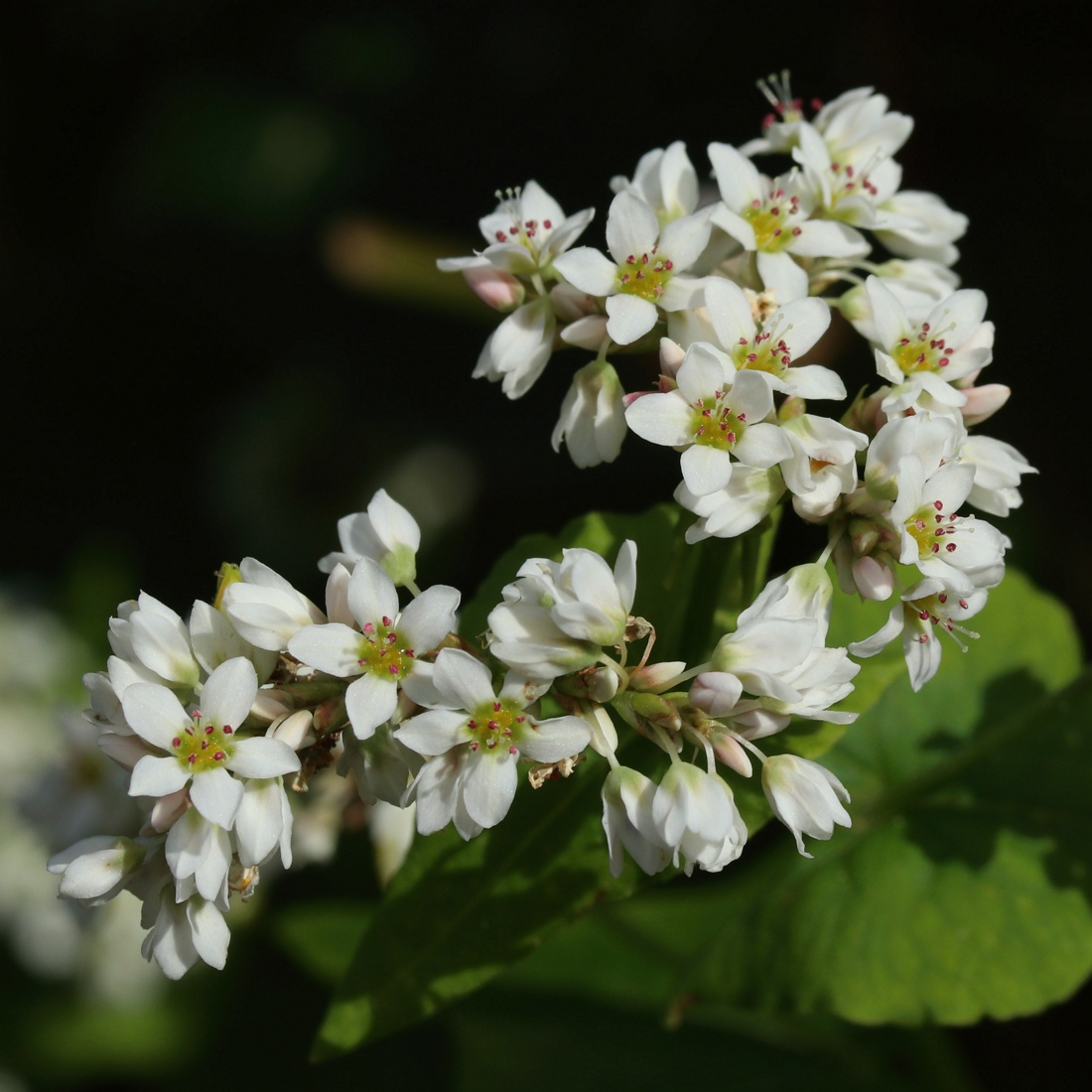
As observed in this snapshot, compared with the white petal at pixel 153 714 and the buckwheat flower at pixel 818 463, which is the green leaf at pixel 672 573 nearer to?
the buckwheat flower at pixel 818 463

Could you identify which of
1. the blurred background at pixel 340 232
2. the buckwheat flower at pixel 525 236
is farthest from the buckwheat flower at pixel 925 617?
the blurred background at pixel 340 232

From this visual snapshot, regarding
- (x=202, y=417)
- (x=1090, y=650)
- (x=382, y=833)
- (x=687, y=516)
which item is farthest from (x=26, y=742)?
(x=1090, y=650)

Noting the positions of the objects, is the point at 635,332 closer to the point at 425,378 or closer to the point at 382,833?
the point at 382,833

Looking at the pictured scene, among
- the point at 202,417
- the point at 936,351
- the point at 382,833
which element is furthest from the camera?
the point at 202,417

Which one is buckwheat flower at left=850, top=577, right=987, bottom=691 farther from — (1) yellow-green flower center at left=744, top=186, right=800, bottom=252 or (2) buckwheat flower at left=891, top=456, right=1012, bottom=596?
(1) yellow-green flower center at left=744, top=186, right=800, bottom=252

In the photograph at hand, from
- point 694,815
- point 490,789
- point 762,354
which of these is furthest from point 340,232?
point 694,815

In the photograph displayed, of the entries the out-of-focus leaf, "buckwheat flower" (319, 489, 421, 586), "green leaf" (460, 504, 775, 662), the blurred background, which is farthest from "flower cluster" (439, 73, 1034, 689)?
the blurred background
